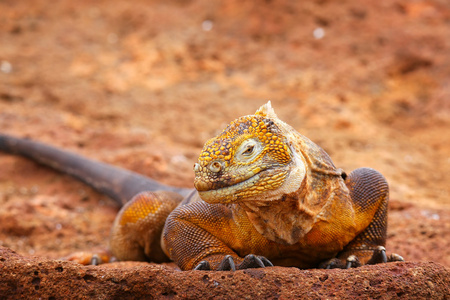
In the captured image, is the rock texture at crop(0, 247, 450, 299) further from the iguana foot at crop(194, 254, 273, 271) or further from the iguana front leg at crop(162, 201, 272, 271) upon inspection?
the iguana front leg at crop(162, 201, 272, 271)

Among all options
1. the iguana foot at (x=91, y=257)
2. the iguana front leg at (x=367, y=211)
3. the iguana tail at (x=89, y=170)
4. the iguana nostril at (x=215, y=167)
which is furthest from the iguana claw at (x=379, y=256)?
the iguana foot at (x=91, y=257)

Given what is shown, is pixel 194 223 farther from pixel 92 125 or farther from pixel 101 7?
pixel 101 7

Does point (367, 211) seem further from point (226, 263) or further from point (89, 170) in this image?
point (89, 170)

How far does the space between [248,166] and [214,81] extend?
29.4 ft

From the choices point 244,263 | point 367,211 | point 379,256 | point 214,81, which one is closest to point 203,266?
point 244,263

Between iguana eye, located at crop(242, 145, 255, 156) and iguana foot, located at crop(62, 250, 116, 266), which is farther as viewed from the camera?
iguana foot, located at crop(62, 250, 116, 266)

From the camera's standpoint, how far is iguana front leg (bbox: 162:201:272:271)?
3496mm

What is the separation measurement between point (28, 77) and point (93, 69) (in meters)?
1.37

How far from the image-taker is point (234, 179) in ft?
9.85

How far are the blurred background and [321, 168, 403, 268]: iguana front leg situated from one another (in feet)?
11.9

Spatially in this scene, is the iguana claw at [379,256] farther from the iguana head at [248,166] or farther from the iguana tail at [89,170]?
the iguana tail at [89,170]

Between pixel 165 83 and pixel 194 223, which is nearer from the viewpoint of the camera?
pixel 194 223

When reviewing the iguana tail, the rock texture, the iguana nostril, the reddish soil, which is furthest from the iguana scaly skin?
the reddish soil

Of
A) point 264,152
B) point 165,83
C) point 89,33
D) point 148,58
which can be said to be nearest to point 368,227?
point 264,152
